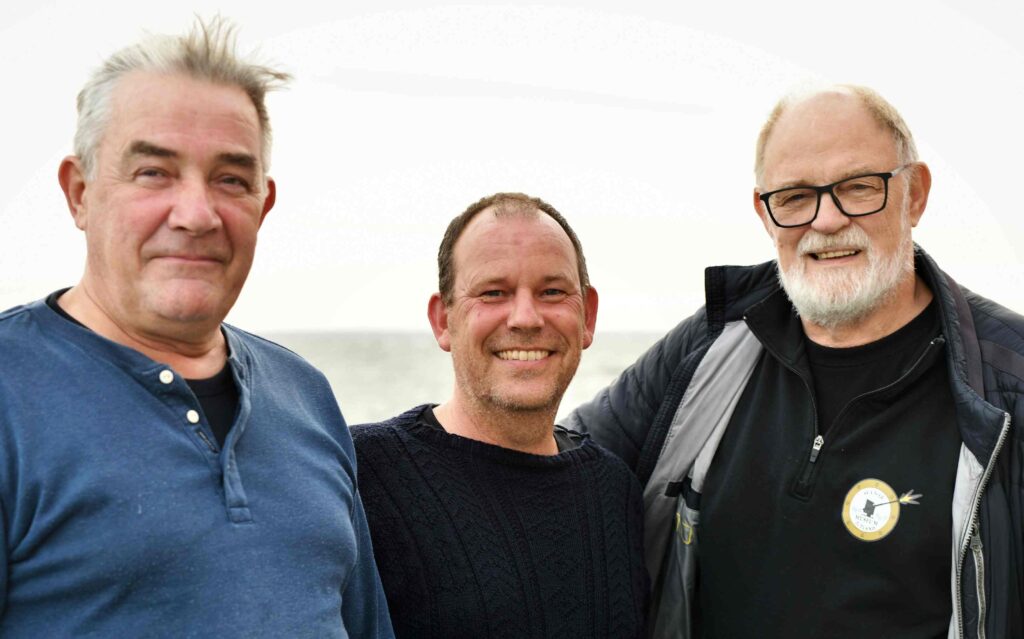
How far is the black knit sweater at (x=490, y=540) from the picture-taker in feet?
8.82

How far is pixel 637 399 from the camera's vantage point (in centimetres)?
375

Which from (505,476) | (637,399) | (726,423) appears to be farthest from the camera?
(637,399)

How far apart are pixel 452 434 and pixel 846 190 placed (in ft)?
5.47

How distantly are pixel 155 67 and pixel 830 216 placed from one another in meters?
2.28

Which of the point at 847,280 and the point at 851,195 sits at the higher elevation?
the point at 851,195

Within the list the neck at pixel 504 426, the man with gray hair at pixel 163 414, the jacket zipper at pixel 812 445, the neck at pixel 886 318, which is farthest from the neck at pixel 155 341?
the neck at pixel 886 318

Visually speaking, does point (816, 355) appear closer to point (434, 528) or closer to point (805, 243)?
point (805, 243)

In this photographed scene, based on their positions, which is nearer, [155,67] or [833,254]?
[155,67]

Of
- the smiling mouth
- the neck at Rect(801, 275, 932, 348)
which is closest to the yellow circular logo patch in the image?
the neck at Rect(801, 275, 932, 348)

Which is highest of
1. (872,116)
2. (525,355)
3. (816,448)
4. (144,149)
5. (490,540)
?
(872,116)

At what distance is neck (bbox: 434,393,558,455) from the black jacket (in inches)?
25.1

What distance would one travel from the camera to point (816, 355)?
337cm

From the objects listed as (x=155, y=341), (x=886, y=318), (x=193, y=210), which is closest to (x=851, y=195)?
(x=886, y=318)

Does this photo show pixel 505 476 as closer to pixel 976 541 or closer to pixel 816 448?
pixel 816 448
